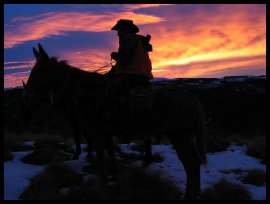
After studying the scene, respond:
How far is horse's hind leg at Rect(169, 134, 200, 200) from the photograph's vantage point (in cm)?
698

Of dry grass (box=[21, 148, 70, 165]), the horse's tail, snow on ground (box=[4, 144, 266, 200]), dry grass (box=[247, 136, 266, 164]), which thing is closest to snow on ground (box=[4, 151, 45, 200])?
snow on ground (box=[4, 144, 266, 200])

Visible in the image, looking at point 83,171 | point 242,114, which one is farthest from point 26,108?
point 242,114

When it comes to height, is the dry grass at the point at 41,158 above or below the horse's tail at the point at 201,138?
below

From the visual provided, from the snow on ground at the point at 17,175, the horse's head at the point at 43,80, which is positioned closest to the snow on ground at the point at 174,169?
the snow on ground at the point at 17,175

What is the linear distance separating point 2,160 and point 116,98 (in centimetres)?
299

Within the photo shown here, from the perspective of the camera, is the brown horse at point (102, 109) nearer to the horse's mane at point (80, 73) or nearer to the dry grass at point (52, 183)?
the horse's mane at point (80, 73)

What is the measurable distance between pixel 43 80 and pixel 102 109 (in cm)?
136

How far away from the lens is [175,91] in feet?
24.8

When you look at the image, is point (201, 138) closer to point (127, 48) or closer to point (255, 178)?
point (127, 48)

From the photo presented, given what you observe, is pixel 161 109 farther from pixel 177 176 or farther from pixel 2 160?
pixel 2 160

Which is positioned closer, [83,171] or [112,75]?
[112,75]

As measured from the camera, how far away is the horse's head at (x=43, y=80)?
7.59 m

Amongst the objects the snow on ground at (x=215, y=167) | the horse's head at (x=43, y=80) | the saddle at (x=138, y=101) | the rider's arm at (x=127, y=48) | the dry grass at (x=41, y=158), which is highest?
the rider's arm at (x=127, y=48)

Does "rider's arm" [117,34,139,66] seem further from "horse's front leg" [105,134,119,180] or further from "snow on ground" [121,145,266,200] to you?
"snow on ground" [121,145,266,200]
